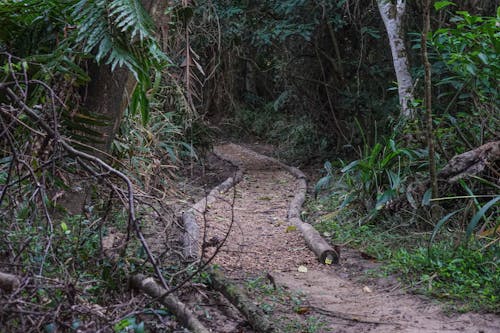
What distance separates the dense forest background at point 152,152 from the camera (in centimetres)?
306

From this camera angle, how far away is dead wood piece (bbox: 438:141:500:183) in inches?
212

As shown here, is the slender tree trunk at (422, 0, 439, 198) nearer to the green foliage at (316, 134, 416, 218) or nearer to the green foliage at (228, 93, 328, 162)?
the green foliage at (316, 134, 416, 218)

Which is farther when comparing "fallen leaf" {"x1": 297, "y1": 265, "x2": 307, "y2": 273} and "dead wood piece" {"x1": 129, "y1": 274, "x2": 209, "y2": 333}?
"fallen leaf" {"x1": 297, "y1": 265, "x2": 307, "y2": 273}

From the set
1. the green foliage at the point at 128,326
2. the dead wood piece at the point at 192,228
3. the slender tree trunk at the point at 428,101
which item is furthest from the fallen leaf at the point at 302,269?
the green foliage at the point at 128,326

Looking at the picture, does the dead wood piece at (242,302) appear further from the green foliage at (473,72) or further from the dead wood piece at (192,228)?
the green foliage at (473,72)

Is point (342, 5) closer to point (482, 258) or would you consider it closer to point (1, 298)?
point (482, 258)

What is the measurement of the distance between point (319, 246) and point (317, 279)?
23.2 inches

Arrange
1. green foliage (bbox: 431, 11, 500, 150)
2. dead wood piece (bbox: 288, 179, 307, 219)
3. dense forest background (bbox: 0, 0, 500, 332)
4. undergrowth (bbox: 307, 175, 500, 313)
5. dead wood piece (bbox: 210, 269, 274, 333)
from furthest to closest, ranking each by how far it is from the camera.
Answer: dead wood piece (bbox: 288, 179, 307, 219)
green foliage (bbox: 431, 11, 500, 150)
undergrowth (bbox: 307, 175, 500, 313)
dead wood piece (bbox: 210, 269, 274, 333)
dense forest background (bbox: 0, 0, 500, 332)

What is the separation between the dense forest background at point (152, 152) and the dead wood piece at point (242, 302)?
21 centimetres

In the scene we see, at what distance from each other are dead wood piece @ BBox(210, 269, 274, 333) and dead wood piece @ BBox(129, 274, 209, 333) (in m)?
0.34

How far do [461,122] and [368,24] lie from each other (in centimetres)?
393

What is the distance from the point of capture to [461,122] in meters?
6.14

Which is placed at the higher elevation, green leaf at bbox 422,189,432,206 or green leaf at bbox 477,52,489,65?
green leaf at bbox 477,52,489,65

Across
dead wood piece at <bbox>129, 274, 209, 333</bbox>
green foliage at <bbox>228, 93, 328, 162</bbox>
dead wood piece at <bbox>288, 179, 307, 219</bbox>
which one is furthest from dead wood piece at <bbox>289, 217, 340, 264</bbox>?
green foliage at <bbox>228, 93, 328, 162</bbox>
